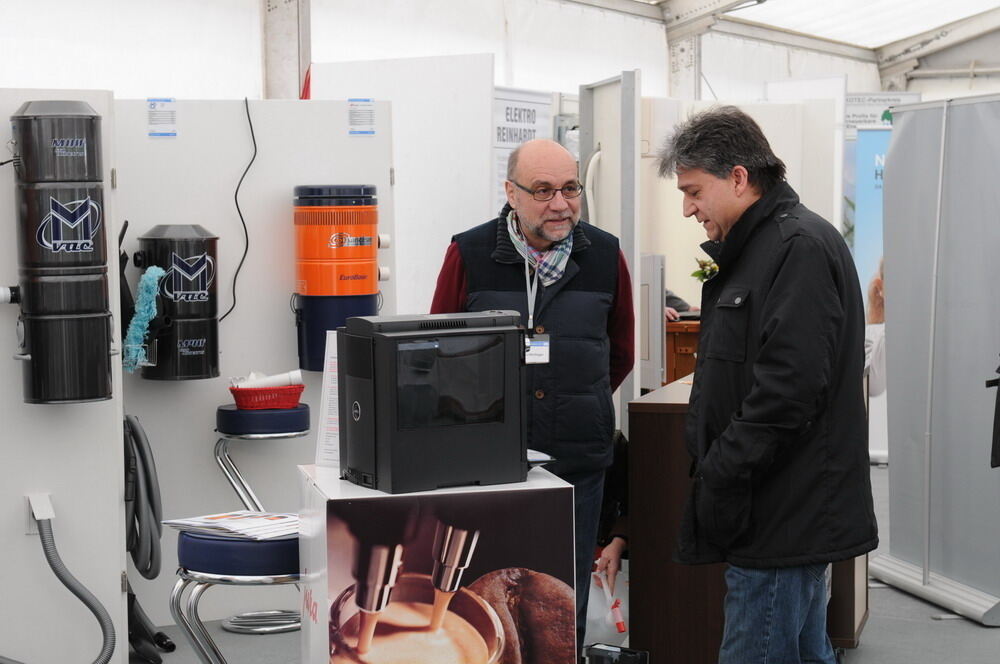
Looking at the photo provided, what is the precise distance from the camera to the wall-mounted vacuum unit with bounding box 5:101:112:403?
10.9 feet

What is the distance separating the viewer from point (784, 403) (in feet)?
6.93

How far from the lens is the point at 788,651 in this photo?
222 cm

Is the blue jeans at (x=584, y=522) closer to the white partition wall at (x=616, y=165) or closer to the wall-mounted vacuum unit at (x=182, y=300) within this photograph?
the white partition wall at (x=616, y=165)

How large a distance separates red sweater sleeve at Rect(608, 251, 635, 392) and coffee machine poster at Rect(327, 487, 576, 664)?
103 cm

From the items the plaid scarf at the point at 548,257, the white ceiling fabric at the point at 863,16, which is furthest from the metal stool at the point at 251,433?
the white ceiling fabric at the point at 863,16

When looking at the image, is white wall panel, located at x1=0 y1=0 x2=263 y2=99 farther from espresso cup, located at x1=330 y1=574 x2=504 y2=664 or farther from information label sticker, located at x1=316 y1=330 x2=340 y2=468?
espresso cup, located at x1=330 y1=574 x2=504 y2=664

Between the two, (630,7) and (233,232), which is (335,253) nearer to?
(233,232)

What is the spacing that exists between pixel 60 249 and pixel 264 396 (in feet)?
3.23

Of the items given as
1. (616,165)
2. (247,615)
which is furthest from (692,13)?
(247,615)

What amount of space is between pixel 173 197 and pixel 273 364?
70 cm

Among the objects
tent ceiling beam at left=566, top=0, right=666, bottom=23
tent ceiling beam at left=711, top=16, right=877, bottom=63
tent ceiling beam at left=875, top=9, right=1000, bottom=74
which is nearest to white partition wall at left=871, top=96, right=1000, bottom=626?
tent ceiling beam at left=566, top=0, right=666, bottom=23

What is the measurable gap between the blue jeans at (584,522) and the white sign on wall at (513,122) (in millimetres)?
2243

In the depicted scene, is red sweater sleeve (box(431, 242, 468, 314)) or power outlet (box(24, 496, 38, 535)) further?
power outlet (box(24, 496, 38, 535))

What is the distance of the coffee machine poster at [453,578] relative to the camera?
207 centimetres
